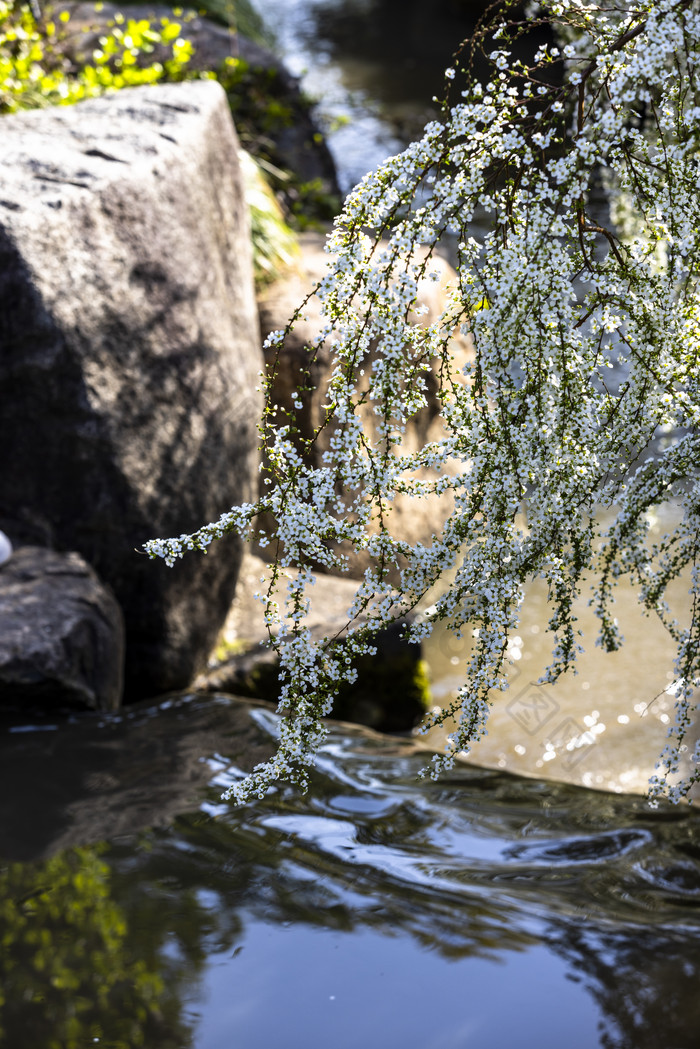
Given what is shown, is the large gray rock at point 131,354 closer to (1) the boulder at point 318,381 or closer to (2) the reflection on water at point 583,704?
(1) the boulder at point 318,381

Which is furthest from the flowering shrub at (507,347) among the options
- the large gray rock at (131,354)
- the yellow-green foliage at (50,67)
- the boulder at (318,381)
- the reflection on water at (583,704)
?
the yellow-green foliage at (50,67)

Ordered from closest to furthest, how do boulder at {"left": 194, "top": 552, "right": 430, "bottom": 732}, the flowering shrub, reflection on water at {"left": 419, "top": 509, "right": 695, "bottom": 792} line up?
the flowering shrub < boulder at {"left": 194, "top": 552, "right": 430, "bottom": 732} < reflection on water at {"left": 419, "top": 509, "right": 695, "bottom": 792}

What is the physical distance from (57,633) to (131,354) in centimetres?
116

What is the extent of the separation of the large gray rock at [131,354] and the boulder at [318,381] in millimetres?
640

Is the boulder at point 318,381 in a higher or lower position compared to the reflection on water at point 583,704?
higher

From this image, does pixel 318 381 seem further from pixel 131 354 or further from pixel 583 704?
pixel 583 704

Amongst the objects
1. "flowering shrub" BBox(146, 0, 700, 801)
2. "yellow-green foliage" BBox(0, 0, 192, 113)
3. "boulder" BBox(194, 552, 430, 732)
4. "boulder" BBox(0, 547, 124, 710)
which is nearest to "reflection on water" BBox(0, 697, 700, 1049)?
"flowering shrub" BBox(146, 0, 700, 801)

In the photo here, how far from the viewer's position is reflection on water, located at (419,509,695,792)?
4.41 metres

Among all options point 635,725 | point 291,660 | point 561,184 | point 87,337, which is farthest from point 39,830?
point 635,725

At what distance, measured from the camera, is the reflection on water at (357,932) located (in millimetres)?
2154

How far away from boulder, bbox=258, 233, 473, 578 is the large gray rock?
640 mm

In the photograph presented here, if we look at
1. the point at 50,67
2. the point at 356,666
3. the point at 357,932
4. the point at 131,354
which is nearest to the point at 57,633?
the point at 131,354

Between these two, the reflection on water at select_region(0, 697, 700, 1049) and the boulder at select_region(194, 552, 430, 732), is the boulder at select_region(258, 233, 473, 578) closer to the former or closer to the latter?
the boulder at select_region(194, 552, 430, 732)

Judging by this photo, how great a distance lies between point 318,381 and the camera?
17.1ft
